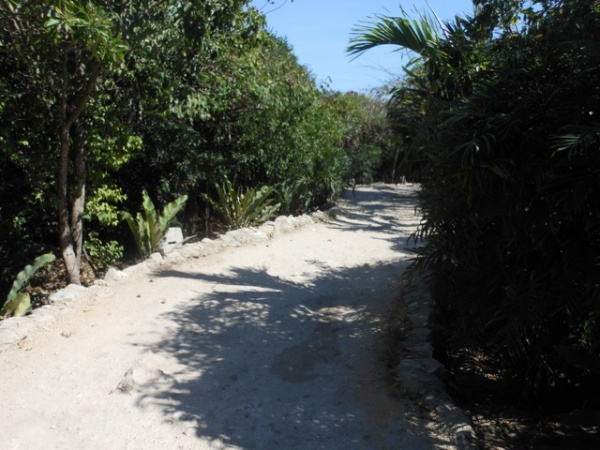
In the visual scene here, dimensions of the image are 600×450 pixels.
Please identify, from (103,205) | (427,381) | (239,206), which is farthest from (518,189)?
(239,206)

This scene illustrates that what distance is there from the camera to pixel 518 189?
3.81m

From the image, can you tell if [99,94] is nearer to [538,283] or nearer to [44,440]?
[44,440]

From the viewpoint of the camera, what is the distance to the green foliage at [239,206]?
1202cm

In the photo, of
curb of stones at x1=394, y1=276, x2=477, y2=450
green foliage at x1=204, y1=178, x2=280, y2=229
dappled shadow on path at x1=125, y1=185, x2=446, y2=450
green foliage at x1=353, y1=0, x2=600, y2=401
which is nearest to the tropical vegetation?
green foliage at x1=204, y1=178, x2=280, y2=229

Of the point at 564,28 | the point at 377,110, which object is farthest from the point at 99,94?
the point at 377,110

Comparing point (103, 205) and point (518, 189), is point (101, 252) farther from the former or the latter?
point (518, 189)

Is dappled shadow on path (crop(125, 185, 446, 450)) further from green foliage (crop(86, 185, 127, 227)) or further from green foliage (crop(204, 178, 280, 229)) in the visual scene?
green foliage (crop(204, 178, 280, 229))

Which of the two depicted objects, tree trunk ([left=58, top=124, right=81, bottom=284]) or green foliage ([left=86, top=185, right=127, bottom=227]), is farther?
green foliage ([left=86, top=185, right=127, bottom=227])

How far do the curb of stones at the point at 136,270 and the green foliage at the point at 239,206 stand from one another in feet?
1.46

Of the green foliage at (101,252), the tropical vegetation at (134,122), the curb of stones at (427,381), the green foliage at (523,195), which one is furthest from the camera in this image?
the green foliage at (101,252)

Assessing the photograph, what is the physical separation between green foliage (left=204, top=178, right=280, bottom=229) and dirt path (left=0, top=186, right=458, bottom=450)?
3516 mm

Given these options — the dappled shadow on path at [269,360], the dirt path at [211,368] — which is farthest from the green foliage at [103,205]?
the dappled shadow on path at [269,360]

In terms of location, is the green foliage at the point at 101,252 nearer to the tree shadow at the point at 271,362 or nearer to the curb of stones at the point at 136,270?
the curb of stones at the point at 136,270

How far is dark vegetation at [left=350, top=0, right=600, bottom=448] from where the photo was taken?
12.2ft
